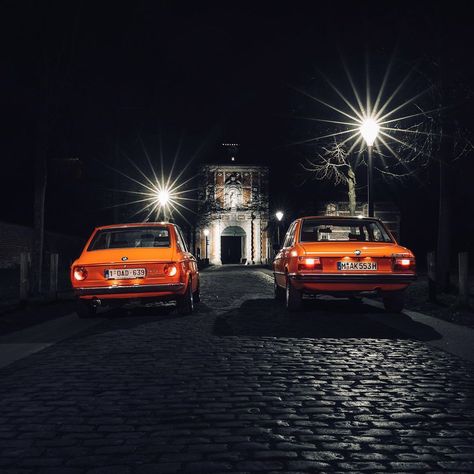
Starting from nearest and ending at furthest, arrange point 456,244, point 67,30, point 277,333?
point 277,333 < point 67,30 < point 456,244

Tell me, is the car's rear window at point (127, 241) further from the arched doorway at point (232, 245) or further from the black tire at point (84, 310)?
the arched doorway at point (232, 245)

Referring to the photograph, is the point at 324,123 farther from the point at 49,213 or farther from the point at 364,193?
the point at 364,193

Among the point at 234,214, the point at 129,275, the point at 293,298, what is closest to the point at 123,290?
the point at 129,275

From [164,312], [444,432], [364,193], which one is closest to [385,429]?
[444,432]

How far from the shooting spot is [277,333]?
8.80 metres

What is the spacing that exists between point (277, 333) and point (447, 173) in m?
8.33

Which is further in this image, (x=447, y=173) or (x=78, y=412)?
(x=447, y=173)

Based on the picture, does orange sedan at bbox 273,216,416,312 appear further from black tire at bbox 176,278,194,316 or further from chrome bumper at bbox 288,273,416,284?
black tire at bbox 176,278,194,316

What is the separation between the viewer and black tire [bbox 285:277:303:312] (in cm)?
1105

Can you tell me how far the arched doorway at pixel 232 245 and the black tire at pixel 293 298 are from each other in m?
47.9

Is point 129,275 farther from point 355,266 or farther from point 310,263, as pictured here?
point 355,266

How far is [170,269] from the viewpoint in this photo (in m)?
10.5

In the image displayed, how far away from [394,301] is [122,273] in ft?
16.3

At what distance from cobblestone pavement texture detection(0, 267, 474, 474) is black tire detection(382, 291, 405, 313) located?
2.29 metres
